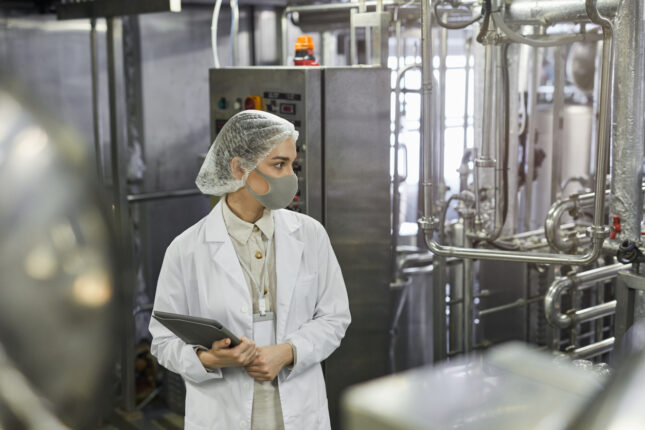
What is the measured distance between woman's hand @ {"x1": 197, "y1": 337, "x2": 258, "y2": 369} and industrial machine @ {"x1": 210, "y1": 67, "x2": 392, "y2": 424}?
0.97 meters

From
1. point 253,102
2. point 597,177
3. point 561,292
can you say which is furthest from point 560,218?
point 253,102

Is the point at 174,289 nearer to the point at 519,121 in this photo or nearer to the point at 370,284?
the point at 370,284

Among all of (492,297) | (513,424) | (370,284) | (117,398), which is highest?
(513,424)

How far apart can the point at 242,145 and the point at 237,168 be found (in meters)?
0.06

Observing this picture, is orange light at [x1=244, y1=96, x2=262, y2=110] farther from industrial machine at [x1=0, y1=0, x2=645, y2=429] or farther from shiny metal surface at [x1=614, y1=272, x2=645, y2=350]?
shiny metal surface at [x1=614, y1=272, x2=645, y2=350]

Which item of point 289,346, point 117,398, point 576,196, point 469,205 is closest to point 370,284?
point 469,205

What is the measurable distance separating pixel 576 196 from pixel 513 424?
7.47ft

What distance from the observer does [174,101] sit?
338 centimetres

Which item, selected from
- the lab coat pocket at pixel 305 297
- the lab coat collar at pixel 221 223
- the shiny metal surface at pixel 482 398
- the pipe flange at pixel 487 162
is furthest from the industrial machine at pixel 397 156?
the shiny metal surface at pixel 482 398

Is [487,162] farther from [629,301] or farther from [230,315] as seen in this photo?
[230,315]

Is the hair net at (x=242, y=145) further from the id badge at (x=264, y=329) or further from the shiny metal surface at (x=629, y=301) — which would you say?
the shiny metal surface at (x=629, y=301)

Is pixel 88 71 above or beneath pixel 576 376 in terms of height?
above

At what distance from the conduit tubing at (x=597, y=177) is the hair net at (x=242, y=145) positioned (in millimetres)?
675

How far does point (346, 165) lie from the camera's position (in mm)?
2488
